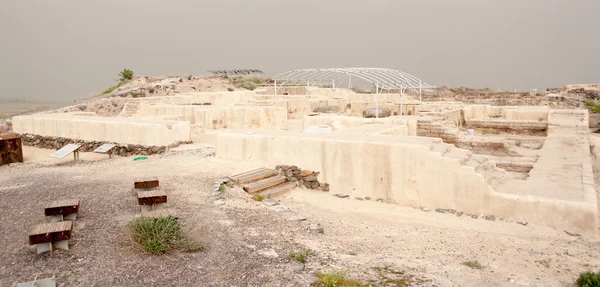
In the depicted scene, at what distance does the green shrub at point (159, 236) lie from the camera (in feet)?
15.0

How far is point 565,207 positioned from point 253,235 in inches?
180

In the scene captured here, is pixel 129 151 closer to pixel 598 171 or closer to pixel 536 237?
pixel 536 237

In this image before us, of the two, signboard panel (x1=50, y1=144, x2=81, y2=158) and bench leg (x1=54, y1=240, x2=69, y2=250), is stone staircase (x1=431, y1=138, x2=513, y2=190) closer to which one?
bench leg (x1=54, y1=240, x2=69, y2=250)

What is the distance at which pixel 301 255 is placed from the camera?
15.4 ft

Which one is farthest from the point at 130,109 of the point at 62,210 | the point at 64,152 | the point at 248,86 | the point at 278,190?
the point at 248,86

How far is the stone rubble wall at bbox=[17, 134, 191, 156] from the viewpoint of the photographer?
11492mm

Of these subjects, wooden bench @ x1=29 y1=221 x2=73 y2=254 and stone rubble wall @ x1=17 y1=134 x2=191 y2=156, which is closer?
wooden bench @ x1=29 y1=221 x2=73 y2=254

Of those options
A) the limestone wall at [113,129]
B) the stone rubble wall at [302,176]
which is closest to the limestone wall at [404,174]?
the stone rubble wall at [302,176]

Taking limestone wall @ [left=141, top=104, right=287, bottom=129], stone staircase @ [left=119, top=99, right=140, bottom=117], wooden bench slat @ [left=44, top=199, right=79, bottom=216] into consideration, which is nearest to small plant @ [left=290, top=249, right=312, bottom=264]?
wooden bench slat @ [left=44, top=199, right=79, bottom=216]

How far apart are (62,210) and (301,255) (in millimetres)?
3098

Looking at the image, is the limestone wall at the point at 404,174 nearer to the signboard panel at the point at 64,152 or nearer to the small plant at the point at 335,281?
the small plant at the point at 335,281

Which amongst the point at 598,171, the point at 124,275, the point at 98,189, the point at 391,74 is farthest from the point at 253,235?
the point at 391,74

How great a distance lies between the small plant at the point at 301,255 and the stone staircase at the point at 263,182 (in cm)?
297

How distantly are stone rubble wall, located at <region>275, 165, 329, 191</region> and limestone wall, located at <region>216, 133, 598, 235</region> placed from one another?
0.48ft
